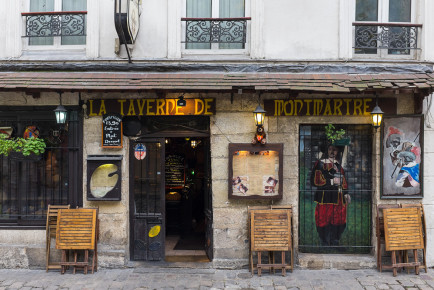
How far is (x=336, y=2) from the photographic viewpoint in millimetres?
6555

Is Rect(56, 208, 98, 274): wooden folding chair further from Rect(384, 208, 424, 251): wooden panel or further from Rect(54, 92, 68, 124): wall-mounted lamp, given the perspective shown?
Rect(384, 208, 424, 251): wooden panel

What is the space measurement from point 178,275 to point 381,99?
500 centimetres

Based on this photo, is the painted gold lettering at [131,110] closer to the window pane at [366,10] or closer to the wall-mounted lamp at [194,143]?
the wall-mounted lamp at [194,143]

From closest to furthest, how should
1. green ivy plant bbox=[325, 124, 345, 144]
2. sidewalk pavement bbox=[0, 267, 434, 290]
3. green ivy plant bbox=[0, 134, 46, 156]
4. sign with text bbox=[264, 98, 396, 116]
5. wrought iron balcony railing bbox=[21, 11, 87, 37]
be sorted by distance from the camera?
sidewalk pavement bbox=[0, 267, 434, 290] < green ivy plant bbox=[0, 134, 46, 156] < sign with text bbox=[264, 98, 396, 116] < green ivy plant bbox=[325, 124, 345, 144] < wrought iron balcony railing bbox=[21, 11, 87, 37]

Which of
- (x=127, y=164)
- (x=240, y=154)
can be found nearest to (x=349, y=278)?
(x=240, y=154)

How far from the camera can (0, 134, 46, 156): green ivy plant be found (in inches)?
249

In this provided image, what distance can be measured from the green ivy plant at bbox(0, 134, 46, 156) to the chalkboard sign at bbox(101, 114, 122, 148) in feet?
3.88

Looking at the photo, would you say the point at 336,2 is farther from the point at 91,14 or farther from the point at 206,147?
the point at 91,14

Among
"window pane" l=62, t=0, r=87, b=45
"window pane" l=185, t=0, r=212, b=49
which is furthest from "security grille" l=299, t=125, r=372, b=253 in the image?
"window pane" l=62, t=0, r=87, b=45

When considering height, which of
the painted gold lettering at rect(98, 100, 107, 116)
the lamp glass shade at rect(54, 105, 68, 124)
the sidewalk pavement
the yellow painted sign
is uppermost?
the painted gold lettering at rect(98, 100, 107, 116)

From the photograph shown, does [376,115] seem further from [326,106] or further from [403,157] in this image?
[403,157]

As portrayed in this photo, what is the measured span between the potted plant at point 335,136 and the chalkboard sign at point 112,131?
3.98 meters

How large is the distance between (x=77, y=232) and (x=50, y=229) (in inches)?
24.8

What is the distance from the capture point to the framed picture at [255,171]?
650 centimetres
